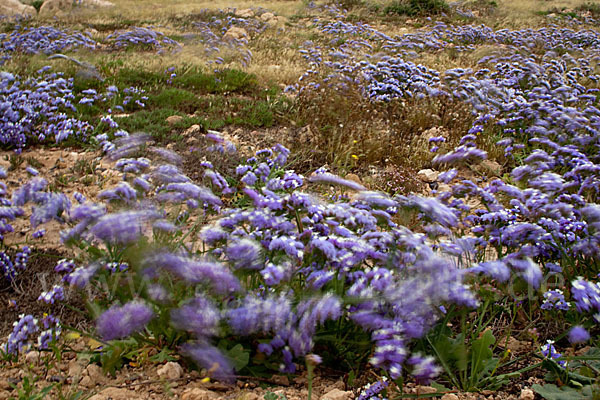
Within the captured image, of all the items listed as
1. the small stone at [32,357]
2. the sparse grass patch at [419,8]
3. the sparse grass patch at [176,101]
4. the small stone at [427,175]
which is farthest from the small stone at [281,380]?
the sparse grass patch at [419,8]

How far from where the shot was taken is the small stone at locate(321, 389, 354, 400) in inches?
80.7

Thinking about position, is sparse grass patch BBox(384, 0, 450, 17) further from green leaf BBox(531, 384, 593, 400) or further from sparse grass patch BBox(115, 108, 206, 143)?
green leaf BBox(531, 384, 593, 400)

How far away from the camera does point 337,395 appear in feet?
6.79

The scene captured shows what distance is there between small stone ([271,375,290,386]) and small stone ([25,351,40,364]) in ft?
4.01

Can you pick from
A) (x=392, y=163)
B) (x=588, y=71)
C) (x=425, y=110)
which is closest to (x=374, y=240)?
(x=392, y=163)

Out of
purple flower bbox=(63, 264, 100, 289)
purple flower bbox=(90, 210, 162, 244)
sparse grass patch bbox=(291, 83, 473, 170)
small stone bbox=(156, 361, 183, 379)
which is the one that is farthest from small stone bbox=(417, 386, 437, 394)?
sparse grass patch bbox=(291, 83, 473, 170)

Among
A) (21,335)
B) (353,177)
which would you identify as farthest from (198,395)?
(353,177)

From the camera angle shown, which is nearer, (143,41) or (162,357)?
(162,357)

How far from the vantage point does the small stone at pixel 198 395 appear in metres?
2.06

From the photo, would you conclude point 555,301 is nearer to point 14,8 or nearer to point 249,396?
point 249,396

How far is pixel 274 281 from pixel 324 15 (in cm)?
1557

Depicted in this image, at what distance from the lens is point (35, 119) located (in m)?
5.42

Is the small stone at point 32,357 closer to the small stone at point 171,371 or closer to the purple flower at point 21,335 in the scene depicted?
the purple flower at point 21,335

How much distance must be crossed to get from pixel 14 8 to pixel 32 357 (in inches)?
830
